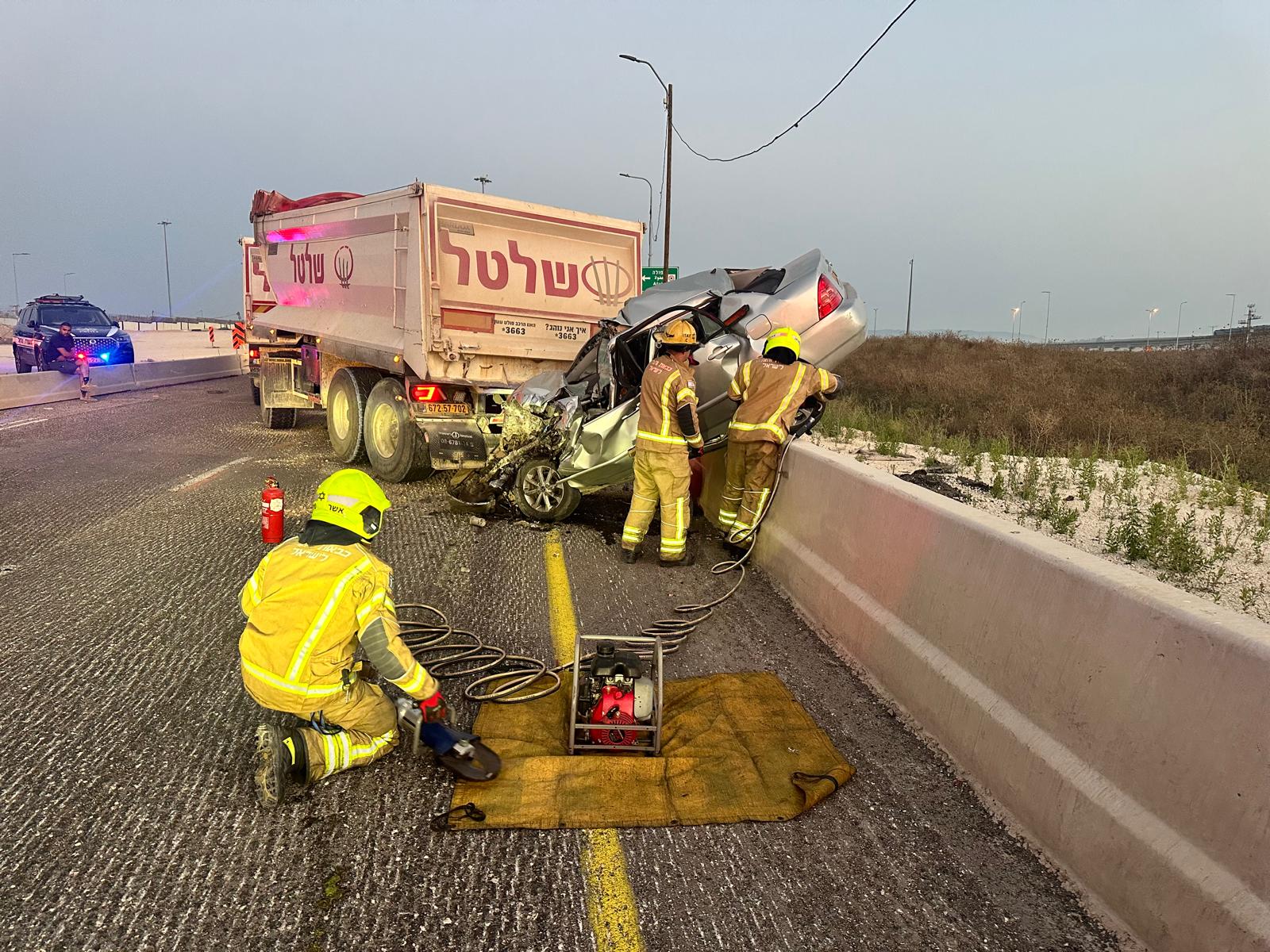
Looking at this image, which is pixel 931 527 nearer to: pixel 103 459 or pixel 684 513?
pixel 684 513

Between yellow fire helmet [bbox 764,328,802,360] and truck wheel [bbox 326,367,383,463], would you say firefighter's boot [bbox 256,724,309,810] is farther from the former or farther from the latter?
truck wheel [bbox 326,367,383,463]

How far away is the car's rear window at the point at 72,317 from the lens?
20.4 metres

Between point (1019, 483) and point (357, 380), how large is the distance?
7446 mm

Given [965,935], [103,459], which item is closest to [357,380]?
[103,459]

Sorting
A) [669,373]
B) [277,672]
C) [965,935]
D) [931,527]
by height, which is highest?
[669,373]

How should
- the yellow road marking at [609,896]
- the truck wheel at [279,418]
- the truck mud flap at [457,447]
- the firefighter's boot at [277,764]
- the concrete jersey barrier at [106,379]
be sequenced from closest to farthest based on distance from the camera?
the yellow road marking at [609,896] → the firefighter's boot at [277,764] → the truck mud flap at [457,447] → the truck wheel at [279,418] → the concrete jersey barrier at [106,379]

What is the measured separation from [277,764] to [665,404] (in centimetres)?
380

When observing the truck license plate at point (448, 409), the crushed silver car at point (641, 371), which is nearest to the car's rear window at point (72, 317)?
the truck license plate at point (448, 409)

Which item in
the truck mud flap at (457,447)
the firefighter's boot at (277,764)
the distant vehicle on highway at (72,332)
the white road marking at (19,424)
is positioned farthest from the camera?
the distant vehicle on highway at (72,332)

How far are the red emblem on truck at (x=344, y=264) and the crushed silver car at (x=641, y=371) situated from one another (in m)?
3.79

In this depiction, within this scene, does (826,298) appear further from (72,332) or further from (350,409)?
(72,332)

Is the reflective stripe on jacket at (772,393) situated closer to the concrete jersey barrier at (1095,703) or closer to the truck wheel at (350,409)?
the concrete jersey barrier at (1095,703)

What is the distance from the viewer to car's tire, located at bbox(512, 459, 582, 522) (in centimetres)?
741

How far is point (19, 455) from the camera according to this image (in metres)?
9.96
